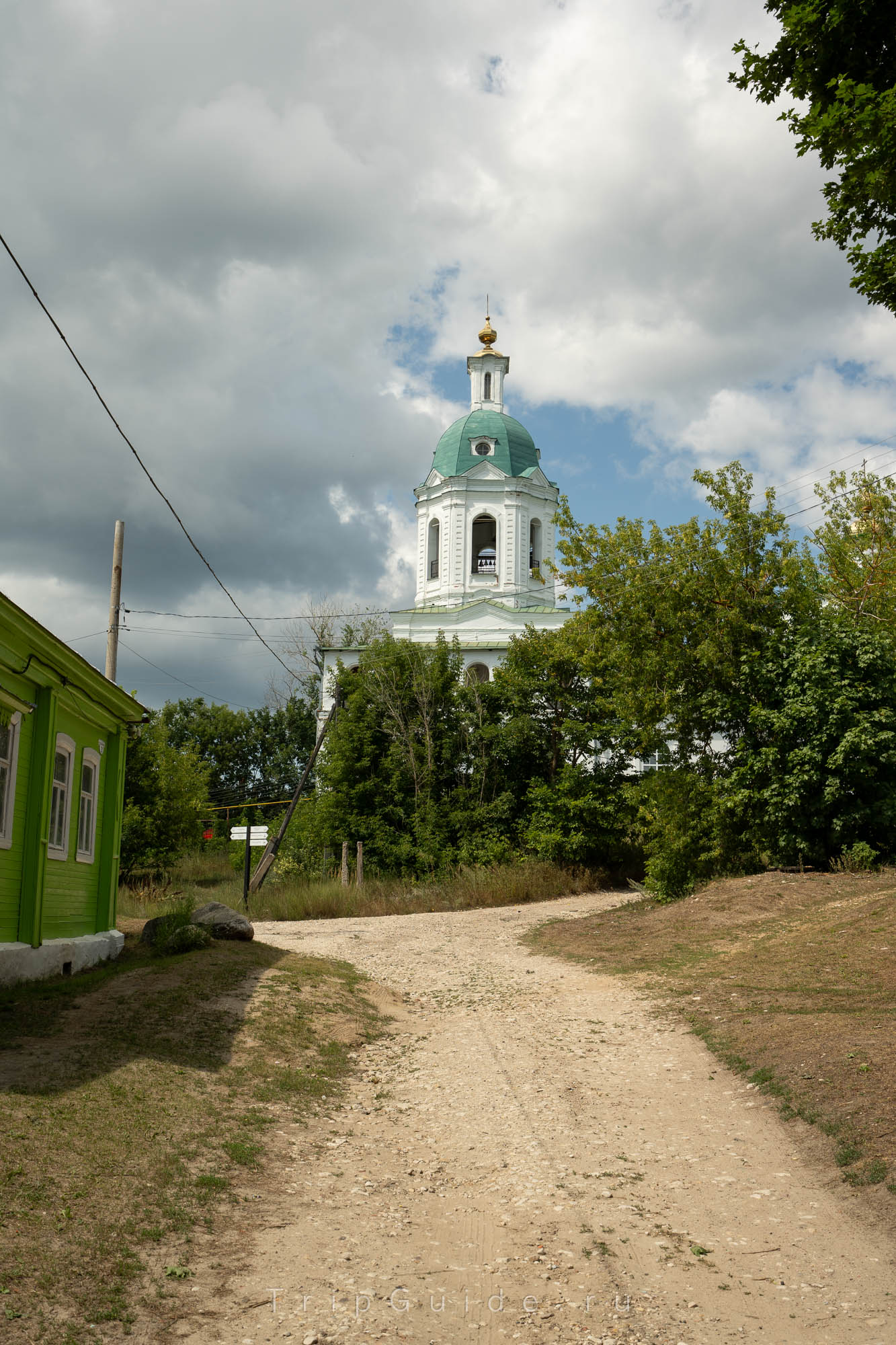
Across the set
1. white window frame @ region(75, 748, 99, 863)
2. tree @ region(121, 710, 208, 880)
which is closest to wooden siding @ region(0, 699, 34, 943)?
white window frame @ region(75, 748, 99, 863)

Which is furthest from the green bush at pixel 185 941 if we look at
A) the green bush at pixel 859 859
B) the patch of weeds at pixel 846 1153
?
the green bush at pixel 859 859

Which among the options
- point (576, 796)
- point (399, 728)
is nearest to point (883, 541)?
point (576, 796)

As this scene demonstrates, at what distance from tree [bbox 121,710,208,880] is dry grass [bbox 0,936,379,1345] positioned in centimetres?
1769

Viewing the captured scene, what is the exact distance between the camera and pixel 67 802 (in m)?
13.0

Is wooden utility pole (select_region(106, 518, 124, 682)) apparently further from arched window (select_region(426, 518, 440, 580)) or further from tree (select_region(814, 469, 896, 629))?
arched window (select_region(426, 518, 440, 580))

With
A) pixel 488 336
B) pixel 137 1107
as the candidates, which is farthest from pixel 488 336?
pixel 137 1107

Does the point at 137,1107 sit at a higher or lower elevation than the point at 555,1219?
higher

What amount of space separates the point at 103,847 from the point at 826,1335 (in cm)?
1265

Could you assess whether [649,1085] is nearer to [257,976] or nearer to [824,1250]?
[824,1250]

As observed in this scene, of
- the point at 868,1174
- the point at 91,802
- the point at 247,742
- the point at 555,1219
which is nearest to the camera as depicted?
the point at 555,1219

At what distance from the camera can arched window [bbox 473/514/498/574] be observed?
145 feet

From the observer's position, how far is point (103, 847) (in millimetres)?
15039

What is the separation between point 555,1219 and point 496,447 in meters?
41.3

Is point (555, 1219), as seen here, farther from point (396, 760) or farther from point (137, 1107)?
point (396, 760)
